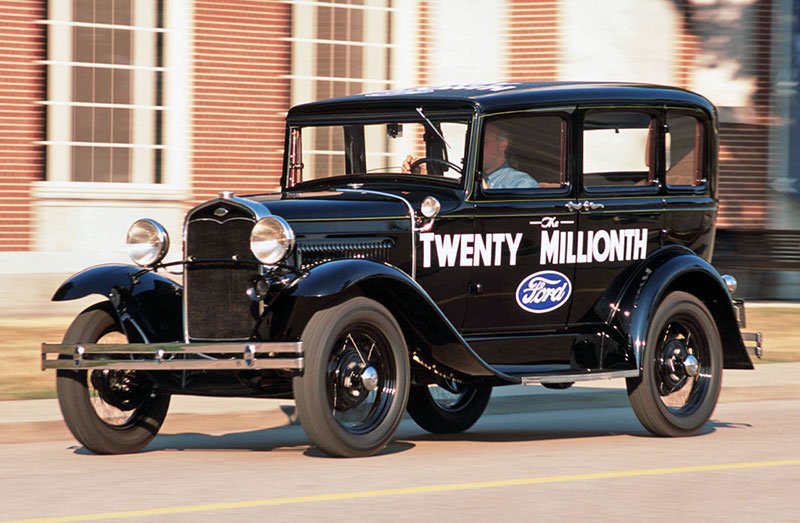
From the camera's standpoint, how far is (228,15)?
54.6 feet

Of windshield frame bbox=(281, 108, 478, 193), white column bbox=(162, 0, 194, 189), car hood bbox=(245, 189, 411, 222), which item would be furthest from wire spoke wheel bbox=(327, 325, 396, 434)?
white column bbox=(162, 0, 194, 189)

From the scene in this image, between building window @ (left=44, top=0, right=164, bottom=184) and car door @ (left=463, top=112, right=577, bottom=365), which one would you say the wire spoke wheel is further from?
building window @ (left=44, top=0, right=164, bottom=184)

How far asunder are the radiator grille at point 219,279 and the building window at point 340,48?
9.07 meters

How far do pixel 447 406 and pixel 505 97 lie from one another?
7.05 feet

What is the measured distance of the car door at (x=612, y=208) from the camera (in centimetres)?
950

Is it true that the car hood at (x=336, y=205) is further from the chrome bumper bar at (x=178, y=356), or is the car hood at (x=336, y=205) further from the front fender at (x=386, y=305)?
the chrome bumper bar at (x=178, y=356)

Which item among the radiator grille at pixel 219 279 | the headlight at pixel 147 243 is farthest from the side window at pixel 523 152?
the headlight at pixel 147 243

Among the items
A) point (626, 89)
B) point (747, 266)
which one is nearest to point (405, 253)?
point (626, 89)

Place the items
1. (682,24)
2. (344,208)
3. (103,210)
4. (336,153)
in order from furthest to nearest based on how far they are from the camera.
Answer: (682,24) < (103,210) < (336,153) < (344,208)

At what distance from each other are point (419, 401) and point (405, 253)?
5.49 ft

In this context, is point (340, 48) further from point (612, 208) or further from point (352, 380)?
point (352, 380)

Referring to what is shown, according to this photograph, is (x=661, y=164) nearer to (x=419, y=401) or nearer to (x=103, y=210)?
(x=419, y=401)

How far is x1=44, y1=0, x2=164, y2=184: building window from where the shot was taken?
52.2 feet

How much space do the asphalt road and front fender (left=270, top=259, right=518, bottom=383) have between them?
1.81ft
